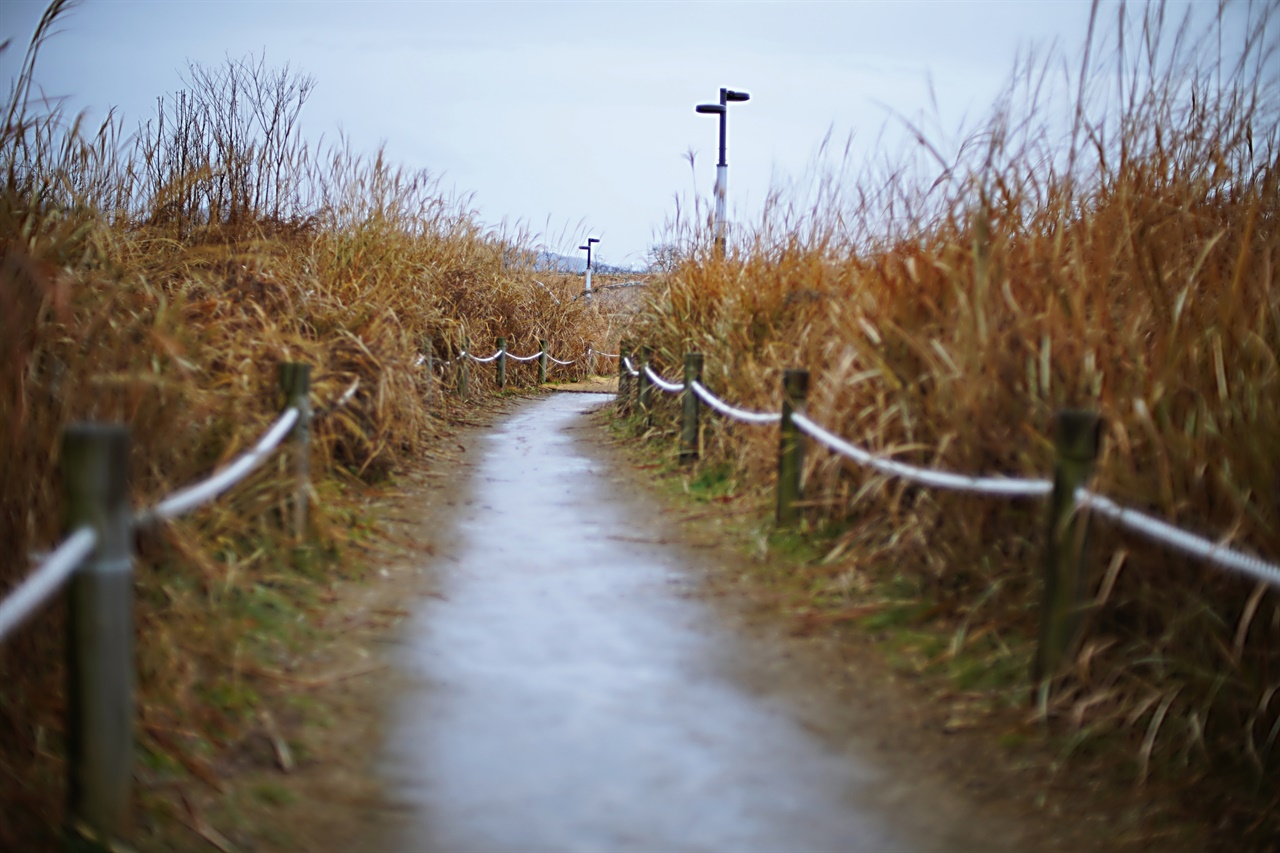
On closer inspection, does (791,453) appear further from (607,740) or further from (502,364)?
(502,364)

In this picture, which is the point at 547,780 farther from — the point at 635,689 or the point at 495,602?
the point at 495,602

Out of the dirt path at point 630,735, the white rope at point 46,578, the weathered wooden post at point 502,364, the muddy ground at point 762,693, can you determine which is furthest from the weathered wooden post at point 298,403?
the weathered wooden post at point 502,364

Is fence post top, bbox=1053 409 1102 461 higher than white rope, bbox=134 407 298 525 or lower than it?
higher

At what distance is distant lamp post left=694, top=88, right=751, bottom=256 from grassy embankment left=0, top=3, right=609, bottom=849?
277cm

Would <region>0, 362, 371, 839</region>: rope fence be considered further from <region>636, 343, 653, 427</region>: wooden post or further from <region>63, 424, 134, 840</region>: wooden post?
<region>636, 343, 653, 427</region>: wooden post

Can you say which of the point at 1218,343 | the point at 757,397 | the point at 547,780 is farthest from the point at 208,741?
the point at 757,397

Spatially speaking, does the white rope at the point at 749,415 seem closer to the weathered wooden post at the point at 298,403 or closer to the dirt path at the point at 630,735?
the dirt path at the point at 630,735

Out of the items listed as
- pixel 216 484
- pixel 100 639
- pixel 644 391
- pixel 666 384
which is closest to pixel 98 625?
pixel 100 639

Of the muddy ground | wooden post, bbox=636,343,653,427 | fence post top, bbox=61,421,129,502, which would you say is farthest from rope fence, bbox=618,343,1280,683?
wooden post, bbox=636,343,653,427

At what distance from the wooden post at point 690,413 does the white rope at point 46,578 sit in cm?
566

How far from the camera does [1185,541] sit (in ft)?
9.75

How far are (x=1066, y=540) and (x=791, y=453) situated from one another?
2.23 metres

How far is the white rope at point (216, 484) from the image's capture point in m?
2.97

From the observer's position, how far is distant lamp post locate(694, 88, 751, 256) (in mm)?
9780
